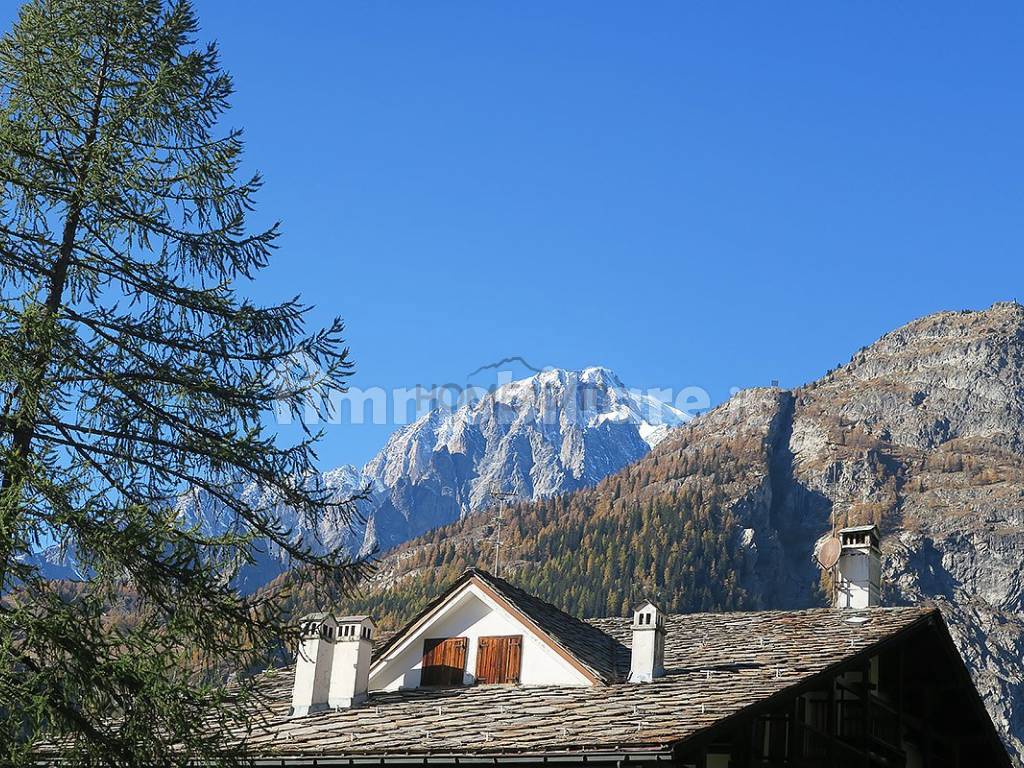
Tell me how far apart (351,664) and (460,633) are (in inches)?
78.7

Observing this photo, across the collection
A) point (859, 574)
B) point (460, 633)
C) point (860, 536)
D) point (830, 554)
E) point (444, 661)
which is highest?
point (860, 536)

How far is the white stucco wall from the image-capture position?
71.5ft

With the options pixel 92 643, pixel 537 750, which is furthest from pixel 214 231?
pixel 537 750

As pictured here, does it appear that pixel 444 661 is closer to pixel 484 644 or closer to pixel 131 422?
pixel 484 644

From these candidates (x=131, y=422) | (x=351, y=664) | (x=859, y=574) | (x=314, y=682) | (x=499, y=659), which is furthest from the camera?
(x=859, y=574)

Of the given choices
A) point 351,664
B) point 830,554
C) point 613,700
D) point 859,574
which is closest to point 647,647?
point 613,700

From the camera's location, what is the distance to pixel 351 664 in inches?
850

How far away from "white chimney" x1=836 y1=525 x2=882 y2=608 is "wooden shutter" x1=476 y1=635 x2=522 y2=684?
22.0 feet

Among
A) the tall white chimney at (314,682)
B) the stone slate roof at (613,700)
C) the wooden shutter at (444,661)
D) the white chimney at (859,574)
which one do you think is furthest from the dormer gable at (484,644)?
the white chimney at (859,574)

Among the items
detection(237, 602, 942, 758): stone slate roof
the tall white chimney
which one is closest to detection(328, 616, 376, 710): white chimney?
the tall white chimney

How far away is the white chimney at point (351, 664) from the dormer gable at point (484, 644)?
885 millimetres

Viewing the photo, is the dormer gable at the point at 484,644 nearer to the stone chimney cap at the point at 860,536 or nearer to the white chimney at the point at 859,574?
the white chimney at the point at 859,574

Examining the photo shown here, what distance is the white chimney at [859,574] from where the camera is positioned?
2475 centimetres

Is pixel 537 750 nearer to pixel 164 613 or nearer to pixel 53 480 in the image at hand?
pixel 164 613
